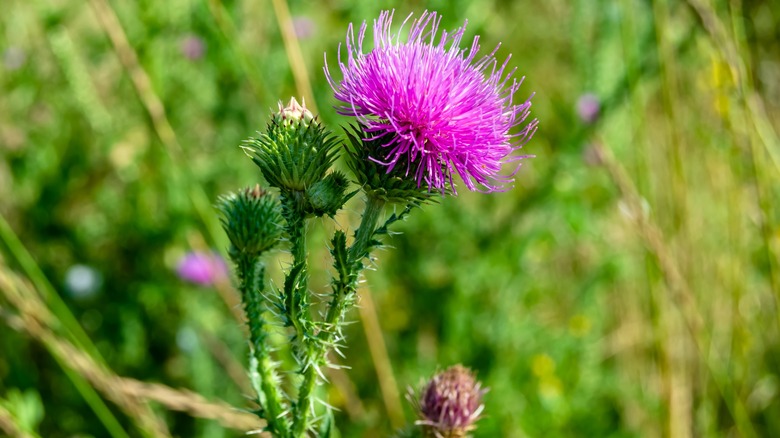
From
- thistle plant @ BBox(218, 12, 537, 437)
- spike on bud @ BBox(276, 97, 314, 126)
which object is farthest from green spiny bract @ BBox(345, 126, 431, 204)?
spike on bud @ BBox(276, 97, 314, 126)

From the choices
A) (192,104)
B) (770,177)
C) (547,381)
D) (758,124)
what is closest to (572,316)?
(547,381)

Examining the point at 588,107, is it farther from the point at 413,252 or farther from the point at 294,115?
the point at 294,115

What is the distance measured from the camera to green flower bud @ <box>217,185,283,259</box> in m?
1.63

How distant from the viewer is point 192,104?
3.80 metres

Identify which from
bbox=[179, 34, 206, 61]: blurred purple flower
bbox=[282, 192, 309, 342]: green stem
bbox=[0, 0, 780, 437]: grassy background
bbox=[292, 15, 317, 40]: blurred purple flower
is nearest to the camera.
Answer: bbox=[282, 192, 309, 342]: green stem

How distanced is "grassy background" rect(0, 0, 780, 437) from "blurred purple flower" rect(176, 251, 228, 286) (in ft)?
0.26

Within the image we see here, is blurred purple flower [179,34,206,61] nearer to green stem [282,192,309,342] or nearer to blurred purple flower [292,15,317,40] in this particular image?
blurred purple flower [292,15,317,40]

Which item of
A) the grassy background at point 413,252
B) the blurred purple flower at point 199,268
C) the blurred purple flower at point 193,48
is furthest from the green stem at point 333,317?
the blurred purple flower at point 193,48

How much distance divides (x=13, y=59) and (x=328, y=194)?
3.09 metres

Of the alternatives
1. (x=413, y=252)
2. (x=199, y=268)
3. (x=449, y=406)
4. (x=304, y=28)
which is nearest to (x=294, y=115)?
(x=449, y=406)

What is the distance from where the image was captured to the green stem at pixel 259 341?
144 cm

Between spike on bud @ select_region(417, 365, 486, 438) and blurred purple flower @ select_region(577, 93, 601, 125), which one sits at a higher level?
blurred purple flower @ select_region(577, 93, 601, 125)

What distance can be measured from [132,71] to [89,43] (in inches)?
74.3

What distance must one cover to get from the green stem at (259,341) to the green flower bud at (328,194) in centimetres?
24
